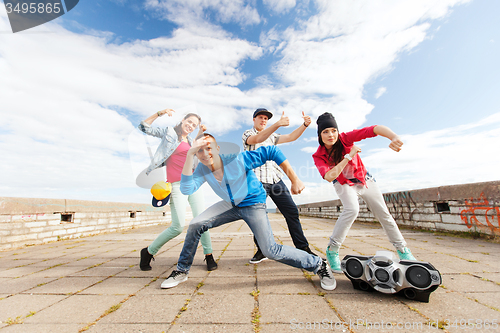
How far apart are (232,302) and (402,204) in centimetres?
716

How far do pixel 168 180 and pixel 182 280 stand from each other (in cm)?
126

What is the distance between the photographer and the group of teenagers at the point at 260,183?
240 cm

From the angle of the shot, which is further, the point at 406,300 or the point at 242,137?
the point at 242,137

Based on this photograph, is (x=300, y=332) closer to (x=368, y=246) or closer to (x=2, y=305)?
(x=2, y=305)

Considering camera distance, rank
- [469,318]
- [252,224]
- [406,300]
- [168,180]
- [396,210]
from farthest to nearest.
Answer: [396,210] → [168,180] → [252,224] → [406,300] → [469,318]

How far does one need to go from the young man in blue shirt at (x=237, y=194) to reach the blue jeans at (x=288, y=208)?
0.72 m

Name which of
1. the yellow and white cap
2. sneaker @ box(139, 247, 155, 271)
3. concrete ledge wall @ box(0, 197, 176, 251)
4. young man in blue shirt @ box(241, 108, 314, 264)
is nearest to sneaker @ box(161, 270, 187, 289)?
sneaker @ box(139, 247, 155, 271)

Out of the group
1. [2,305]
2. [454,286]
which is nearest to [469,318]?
[454,286]

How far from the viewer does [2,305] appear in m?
2.01

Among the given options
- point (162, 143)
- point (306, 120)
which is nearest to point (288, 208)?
point (306, 120)

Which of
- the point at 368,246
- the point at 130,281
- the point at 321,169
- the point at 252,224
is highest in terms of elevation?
the point at 321,169

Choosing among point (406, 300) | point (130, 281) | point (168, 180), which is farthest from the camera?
point (168, 180)

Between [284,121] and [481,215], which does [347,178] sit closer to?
[284,121]

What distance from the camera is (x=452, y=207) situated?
18.0ft
